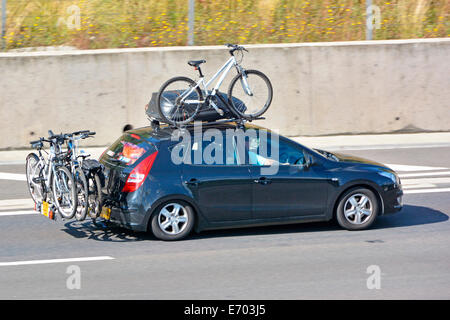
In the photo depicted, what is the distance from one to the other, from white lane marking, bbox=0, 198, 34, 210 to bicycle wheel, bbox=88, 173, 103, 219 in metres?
2.25

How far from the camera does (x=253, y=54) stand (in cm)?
1616

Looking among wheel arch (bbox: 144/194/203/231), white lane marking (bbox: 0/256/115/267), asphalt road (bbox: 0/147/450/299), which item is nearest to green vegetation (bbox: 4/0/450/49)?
asphalt road (bbox: 0/147/450/299)

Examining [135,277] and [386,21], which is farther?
[386,21]

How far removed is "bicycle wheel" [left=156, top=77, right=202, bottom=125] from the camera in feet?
33.1

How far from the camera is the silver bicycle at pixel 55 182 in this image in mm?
9094

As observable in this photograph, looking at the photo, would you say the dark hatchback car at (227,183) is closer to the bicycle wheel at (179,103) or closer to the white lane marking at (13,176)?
the bicycle wheel at (179,103)

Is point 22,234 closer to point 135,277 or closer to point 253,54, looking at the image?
point 135,277

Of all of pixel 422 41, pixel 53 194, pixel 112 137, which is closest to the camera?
pixel 53 194

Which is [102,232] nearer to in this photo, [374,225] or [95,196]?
[95,196]

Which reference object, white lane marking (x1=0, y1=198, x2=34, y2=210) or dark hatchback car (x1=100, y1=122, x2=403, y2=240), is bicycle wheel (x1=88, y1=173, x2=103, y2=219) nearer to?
dark hatchback car (x1=100, y1=122, x2=403, y2=240)

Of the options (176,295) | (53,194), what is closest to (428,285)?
(176,295)
